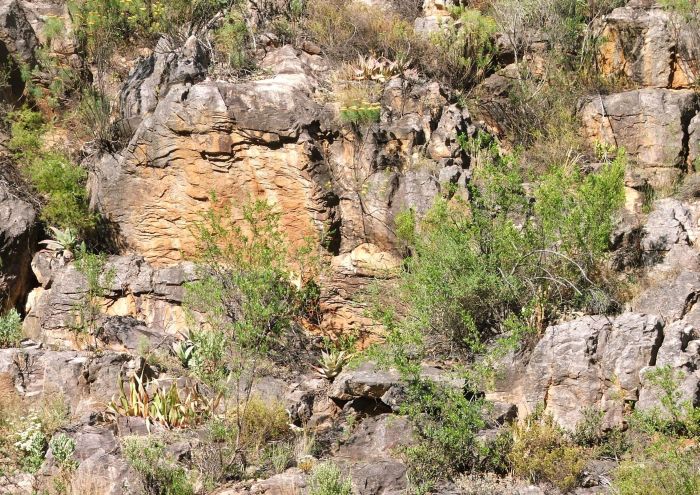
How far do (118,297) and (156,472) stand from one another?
5033 mm

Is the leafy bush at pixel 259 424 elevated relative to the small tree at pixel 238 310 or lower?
lower

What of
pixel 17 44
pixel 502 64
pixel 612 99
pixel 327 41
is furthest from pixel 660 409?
pixel 17 44

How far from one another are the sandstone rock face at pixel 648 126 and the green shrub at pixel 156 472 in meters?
9.35

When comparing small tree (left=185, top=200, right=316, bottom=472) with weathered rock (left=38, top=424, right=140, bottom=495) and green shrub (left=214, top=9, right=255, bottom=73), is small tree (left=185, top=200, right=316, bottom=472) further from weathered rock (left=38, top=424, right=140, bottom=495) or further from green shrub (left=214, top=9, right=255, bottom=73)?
green shrub (left=214, top=9, right=255, bottom=73)

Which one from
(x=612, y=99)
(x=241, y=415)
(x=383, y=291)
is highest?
(x=612, y=99)

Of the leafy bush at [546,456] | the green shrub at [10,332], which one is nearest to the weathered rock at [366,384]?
the leafy bush at [546,456]

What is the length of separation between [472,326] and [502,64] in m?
7.73

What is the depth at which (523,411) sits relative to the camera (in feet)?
30.7

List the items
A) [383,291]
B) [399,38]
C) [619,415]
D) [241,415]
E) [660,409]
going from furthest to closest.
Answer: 1. [399,38]
2. [383,291]
3. [241,415]
4. [619,415]
5. [660,409]

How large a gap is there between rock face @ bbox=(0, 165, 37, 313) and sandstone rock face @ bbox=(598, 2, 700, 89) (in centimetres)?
1118

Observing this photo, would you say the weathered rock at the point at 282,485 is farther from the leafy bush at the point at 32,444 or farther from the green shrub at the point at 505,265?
the leafy bush at the point at 32,444

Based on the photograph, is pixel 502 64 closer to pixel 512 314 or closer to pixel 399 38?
pixel 399 38

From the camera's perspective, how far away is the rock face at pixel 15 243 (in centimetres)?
1255

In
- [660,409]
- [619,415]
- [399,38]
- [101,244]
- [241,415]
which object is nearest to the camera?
[660,409]
